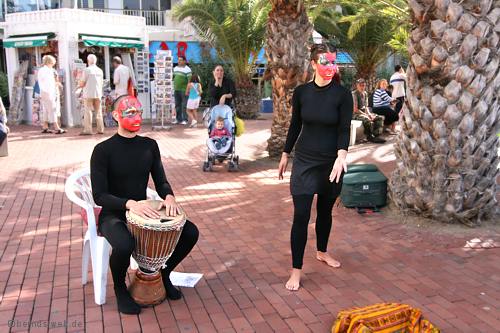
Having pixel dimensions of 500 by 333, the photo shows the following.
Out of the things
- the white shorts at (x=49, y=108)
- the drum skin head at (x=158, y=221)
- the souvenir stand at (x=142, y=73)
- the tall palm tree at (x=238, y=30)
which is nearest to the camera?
the drum skin head at (x=158, y=221)

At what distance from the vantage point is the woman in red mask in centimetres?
414

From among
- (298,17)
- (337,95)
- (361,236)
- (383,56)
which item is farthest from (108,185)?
(383,56)

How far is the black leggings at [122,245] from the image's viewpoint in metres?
3.57

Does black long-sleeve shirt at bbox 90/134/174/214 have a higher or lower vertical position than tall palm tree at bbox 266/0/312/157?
lower

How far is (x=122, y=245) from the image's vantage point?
3.55m

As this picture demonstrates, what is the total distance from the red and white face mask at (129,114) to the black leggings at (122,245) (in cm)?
68

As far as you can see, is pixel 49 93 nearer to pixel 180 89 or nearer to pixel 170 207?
pixel 180 89

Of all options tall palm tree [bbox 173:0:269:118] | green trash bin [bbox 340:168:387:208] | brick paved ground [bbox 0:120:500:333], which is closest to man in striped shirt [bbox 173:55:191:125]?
tall palm tree [bbox 173:0:269:118]

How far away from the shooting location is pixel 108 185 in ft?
12.6

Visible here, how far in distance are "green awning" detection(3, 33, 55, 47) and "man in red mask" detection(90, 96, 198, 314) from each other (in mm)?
12143

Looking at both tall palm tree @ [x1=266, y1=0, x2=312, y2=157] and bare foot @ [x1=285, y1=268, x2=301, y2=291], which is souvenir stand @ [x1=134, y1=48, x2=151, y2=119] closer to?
tall palm tree @ [x1=266, y1=0, x2=312, y2=157]

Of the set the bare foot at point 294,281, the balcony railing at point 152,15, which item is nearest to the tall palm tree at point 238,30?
the balcony railing at point 152,15

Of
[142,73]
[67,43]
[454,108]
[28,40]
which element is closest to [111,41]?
[67,43]

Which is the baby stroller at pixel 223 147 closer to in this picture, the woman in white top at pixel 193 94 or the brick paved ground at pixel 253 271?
the brick paved ground at pixel 253 271
